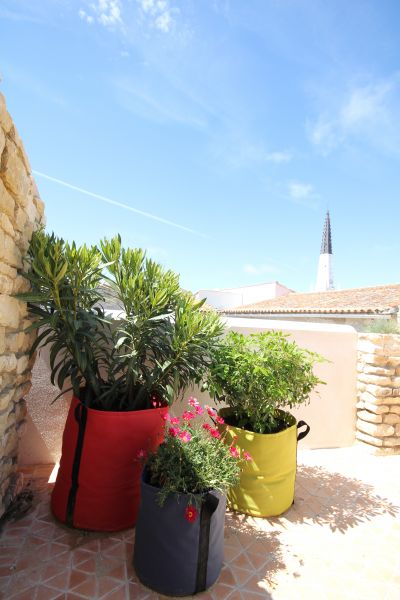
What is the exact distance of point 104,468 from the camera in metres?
1.87

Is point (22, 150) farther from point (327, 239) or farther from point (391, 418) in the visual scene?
point (327, 239)

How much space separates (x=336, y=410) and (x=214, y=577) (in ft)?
8.15

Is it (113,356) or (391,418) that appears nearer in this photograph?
(113,356)

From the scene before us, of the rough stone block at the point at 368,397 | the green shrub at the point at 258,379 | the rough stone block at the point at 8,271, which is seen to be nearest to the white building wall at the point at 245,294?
the rough stone block at the point at 368,397

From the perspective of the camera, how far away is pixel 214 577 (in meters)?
1.57

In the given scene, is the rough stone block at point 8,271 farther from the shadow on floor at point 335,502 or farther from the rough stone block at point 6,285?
the shadow on floor at point 335,502

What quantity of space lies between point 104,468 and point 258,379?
1.12m

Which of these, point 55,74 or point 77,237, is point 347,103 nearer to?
point 55,74

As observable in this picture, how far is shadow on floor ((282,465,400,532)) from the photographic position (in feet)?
7.32

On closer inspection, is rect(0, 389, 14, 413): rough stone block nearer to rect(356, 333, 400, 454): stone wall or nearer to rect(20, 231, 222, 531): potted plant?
rect(20, 231, 222, 531): potted plant

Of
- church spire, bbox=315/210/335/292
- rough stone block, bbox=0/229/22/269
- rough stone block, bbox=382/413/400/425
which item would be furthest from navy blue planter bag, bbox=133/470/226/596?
church spire, bbox=315/210/335/292

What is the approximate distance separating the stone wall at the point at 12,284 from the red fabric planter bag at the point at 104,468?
1.27ft

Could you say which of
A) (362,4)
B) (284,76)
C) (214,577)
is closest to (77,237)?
(214,577)

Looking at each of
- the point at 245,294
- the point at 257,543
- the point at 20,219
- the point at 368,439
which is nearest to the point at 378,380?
the point at 368,439
